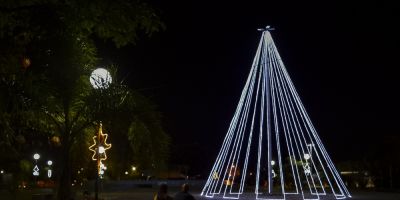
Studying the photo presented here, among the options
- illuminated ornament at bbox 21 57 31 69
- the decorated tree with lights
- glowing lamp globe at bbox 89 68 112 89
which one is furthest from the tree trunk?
illuminated ornament at bbox 21 57 31 69

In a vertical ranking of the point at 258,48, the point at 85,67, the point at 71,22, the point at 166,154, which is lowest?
the point at 166,154

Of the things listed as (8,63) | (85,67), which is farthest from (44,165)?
(8,63)

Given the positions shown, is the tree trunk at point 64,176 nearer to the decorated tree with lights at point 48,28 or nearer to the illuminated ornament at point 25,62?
the decorated tree with lights at point 48,28

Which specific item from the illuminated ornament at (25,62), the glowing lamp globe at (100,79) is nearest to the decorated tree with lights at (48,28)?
the illuminated ornament at (25,62)

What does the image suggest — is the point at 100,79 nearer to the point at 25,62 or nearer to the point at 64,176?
the point at 64,176

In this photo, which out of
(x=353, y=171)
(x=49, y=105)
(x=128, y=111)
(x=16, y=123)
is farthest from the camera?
(x=353, y=171)

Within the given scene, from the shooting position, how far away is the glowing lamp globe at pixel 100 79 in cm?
1352

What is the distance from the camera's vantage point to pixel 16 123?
1091 cm

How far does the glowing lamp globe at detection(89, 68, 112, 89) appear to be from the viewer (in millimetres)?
13521

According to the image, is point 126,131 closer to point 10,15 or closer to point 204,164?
point 10,15

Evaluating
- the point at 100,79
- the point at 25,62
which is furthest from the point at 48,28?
the point at 100,79

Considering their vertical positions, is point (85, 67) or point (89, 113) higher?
point (85, 67)

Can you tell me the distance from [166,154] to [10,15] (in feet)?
23.6

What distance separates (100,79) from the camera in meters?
13.7
